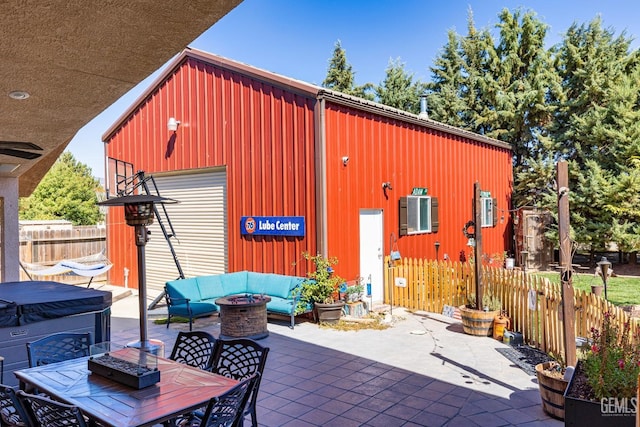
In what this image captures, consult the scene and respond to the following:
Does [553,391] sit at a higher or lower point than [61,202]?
lower

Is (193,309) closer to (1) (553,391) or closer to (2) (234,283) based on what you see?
(2) (234,283)

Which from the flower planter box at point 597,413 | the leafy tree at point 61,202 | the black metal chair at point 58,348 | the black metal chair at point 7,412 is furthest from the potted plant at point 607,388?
the leafy tree at point 61,202

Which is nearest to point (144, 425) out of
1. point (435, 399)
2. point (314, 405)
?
point (314, 405)

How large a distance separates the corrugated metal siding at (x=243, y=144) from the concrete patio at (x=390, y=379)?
2.14 metres

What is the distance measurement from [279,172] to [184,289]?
288 centimetres

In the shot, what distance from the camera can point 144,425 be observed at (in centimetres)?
249

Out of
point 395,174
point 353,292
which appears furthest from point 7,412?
point 395,174

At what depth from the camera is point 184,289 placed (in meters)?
8.21

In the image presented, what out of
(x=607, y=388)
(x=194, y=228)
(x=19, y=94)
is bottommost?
(x=607, y=388)

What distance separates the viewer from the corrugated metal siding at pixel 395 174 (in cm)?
869

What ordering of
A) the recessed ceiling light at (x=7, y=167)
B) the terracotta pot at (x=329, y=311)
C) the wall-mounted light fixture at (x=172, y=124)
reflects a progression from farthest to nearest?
the wall-mounted light fixture at (x=172, y=124) → the terracotta pot at (x=329, y=311) → the recessed ceiling light at (x=7, y=167)

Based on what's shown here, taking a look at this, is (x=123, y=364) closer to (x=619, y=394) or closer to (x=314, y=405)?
(x=314, y=405)

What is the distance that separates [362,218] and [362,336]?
2840 mm

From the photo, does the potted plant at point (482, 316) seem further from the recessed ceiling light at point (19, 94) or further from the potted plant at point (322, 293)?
the recessed ceiling light at point (19, 94)
